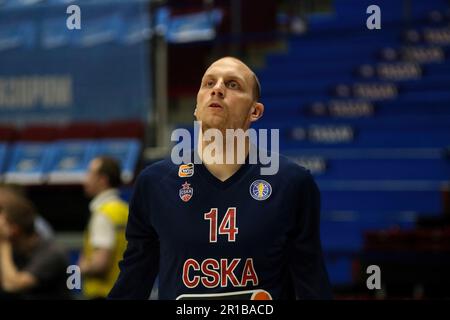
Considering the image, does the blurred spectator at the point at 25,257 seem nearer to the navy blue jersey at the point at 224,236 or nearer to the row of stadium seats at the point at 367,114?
the navy blue jersey at the point at 224,236

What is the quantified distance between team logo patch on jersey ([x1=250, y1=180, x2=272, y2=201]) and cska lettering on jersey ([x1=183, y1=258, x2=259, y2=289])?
0.40 ft

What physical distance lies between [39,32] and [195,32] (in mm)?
884

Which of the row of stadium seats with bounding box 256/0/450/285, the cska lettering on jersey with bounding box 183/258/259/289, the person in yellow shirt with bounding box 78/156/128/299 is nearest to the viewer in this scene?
the cska lettering on jersey with bounding box 183/258/259/289

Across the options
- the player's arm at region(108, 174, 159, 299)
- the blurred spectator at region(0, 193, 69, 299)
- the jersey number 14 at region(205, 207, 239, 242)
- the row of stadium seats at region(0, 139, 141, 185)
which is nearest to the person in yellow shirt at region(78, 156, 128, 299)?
the blurred spectator at region(0, 193, 69, 299)

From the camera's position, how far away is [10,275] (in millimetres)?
2811

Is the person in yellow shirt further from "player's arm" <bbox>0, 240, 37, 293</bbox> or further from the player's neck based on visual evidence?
the player's neck

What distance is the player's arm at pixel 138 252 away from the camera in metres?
1.57

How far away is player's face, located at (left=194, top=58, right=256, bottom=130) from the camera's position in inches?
59.6

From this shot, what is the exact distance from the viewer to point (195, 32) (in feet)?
9.02

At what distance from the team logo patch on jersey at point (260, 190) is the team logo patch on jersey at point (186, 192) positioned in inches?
4.5

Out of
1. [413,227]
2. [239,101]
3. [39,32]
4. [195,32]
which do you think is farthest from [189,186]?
[413,227]

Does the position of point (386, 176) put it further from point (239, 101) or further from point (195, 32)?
point (239, 101)

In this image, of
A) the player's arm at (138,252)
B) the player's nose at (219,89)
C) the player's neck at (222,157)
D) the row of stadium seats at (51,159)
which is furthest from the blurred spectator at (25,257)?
the player's nose at (219,89)

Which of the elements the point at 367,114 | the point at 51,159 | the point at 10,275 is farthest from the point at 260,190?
the point at 367,114
